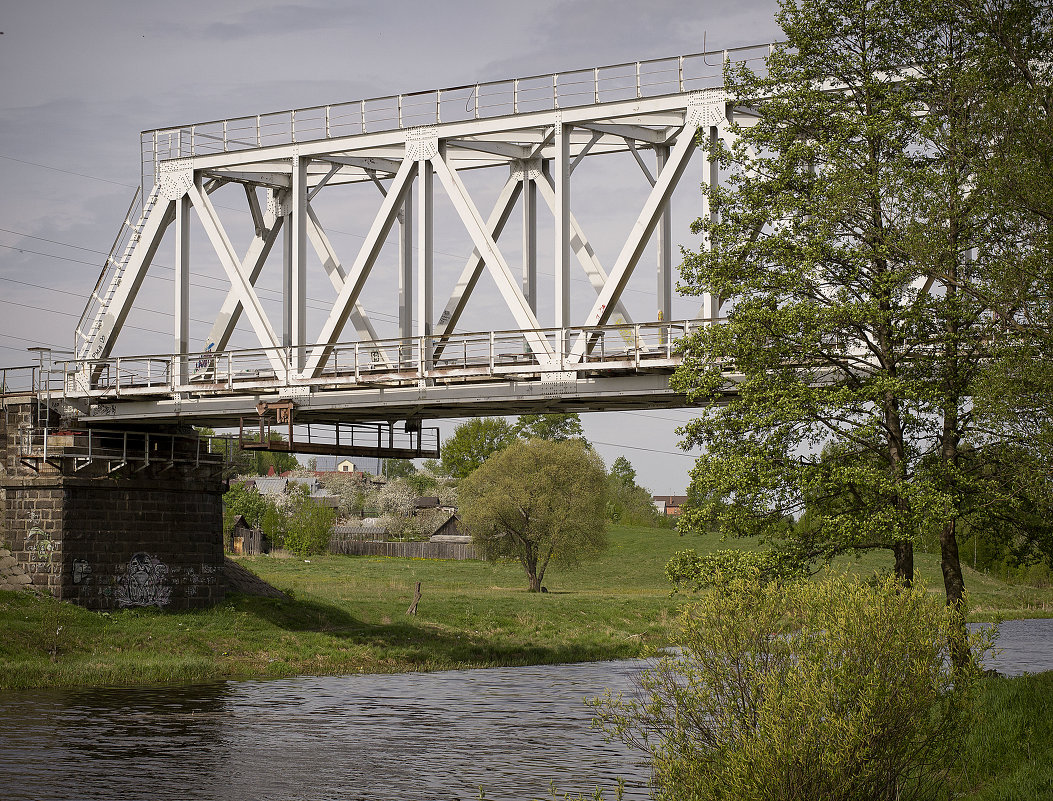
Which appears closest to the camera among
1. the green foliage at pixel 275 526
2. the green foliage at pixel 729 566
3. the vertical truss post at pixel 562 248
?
the green foliage at pixel 729 566

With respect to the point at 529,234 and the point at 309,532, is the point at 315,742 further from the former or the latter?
the point at 309,532

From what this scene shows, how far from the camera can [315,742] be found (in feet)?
84.9

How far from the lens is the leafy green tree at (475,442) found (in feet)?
416

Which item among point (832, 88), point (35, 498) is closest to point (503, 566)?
point (35, 498)

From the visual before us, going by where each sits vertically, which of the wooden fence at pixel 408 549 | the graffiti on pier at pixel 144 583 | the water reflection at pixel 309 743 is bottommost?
the water reflection at pixel 309 743

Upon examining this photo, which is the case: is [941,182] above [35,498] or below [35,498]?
above

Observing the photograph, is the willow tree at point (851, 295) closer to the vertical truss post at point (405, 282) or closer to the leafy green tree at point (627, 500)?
the vertical truss post at point (405, 282)

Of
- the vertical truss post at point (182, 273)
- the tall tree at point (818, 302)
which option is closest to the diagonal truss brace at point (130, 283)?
the vertical truss post at point (182, 273)

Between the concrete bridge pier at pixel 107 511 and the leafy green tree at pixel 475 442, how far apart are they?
3271 inches

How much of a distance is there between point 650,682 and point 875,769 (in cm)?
296

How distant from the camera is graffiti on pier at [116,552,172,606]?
39438mm

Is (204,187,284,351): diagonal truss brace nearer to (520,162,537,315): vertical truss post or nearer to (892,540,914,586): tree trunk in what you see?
(520,162,537,315): vertical truss post

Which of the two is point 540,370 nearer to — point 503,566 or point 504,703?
point 504,703

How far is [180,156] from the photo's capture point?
127 ft
